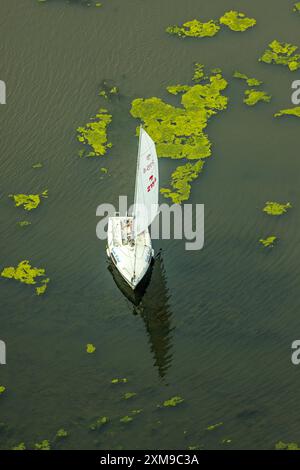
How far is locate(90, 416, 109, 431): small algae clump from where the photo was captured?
28.0 metres

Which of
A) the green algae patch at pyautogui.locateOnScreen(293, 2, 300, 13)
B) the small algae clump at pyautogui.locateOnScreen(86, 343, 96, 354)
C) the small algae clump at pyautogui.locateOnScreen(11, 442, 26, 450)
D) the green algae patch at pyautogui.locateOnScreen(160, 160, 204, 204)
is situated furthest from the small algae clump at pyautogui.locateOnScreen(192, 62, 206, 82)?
the small algae clump at pyautogui.locateOnScreen(11, 442, 26, 450)

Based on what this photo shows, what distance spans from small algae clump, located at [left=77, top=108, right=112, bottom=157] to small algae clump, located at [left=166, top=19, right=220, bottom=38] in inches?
265

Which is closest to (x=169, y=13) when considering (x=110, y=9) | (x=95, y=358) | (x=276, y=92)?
(x=110, y=9)

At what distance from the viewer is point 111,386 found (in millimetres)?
29234

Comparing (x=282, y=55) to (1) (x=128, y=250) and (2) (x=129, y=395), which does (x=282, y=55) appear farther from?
(2) (x=129, y=395)

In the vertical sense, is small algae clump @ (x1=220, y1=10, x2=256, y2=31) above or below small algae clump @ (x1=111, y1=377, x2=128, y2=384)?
above

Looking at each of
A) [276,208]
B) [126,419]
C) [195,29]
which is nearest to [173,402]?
[126,419]

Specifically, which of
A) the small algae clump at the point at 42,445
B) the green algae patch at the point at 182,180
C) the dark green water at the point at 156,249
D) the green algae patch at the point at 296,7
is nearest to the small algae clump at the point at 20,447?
the dark green water at the point at 156,249

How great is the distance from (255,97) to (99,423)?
59.6ft

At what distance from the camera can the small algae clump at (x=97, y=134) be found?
37.2 m

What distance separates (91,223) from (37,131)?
624 centimetres

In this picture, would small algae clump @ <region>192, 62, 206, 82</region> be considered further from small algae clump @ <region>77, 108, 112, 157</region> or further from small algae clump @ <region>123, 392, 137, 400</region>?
small algae clump @ <region>123, 392, 137, 400</region>

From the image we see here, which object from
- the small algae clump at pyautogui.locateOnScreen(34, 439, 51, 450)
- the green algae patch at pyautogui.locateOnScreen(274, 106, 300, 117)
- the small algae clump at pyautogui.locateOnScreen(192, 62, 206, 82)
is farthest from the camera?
the small algae clump at pyautogui.locateOnScreen(192, 62, 206, 82)

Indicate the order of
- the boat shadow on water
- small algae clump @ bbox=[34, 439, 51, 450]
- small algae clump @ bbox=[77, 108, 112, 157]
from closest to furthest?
small algae clump @ bbox=[34, 439, 51, 450] < the boat shadow on water < small algae clump @ bbox=[77, 108, 112, 157]
